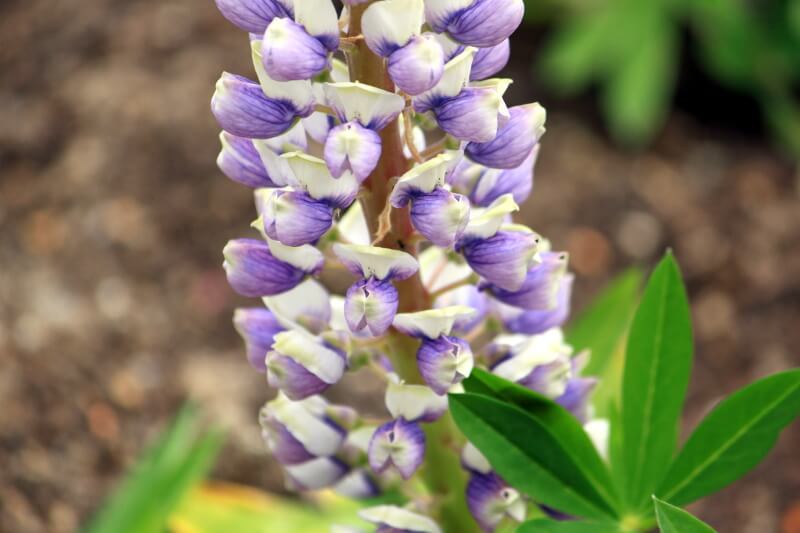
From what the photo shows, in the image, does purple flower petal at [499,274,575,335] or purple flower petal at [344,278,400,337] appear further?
purple flower petal at [499,274,575,335]

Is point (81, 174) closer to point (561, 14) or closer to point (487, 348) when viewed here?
point (561, 14)

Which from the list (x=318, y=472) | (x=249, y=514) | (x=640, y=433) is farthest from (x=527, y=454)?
(x=249, y=514)

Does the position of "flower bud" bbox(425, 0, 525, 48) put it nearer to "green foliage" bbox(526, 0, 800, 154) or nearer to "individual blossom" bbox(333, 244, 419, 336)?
"individual blossom" bbox(333, 244, 419, 336)

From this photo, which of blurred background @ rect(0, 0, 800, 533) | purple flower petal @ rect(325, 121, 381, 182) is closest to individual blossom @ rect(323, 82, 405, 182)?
purple flower petal @ rect(325, 121, 381, 182)

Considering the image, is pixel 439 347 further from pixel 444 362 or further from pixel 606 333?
pixel 606 333

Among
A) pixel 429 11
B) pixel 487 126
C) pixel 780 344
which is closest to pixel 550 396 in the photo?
pixel 487 126

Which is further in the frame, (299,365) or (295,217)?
(299,365)
